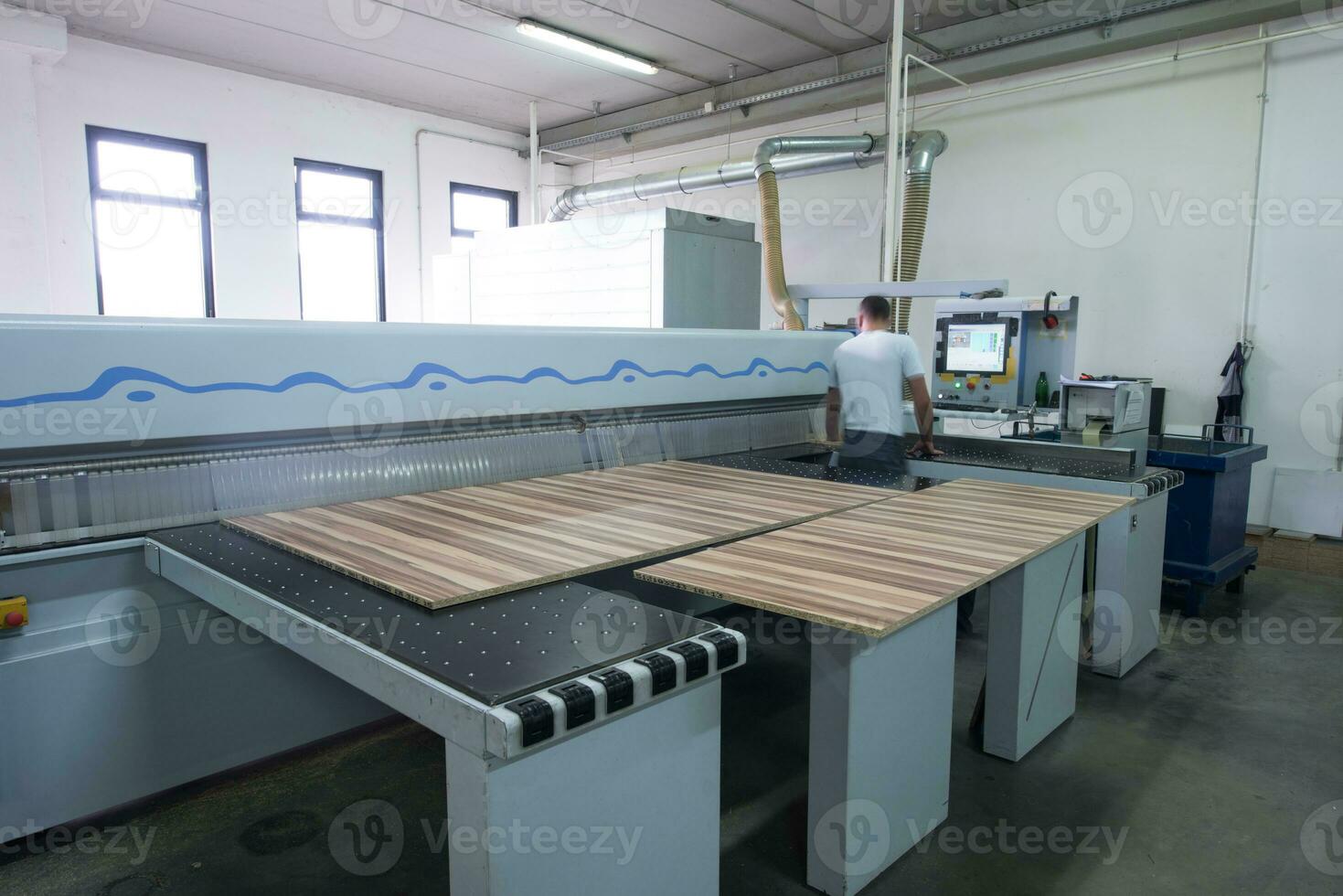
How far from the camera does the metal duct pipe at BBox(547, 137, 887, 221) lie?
19.8 feet

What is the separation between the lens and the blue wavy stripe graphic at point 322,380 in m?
1.72

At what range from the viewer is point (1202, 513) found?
3.69 metres

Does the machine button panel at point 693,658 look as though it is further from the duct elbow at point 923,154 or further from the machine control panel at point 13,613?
the duct elbow at point 923,154

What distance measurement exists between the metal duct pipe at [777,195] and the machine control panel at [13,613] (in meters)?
3.30

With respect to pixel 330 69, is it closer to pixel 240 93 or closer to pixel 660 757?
pixel 240 93

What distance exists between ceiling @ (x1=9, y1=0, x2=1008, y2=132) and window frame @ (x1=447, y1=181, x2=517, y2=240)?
0.96 m

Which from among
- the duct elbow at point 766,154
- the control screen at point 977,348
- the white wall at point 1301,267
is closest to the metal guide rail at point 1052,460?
the control screen at point 977,348

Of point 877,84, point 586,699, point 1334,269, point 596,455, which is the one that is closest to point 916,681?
point 586,699

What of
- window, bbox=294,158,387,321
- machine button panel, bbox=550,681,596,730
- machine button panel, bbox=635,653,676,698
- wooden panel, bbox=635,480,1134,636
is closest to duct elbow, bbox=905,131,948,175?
wooden panel, bbox=635,480,1134,636

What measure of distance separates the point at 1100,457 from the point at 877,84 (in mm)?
3997

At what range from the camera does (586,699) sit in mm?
1109

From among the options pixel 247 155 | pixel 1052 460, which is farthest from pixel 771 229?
pixel 247 155

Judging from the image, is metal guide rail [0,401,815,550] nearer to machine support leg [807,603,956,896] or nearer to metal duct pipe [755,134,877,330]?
machine support leg [807,603,956,896]

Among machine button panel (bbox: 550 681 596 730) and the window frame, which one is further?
the window frame
